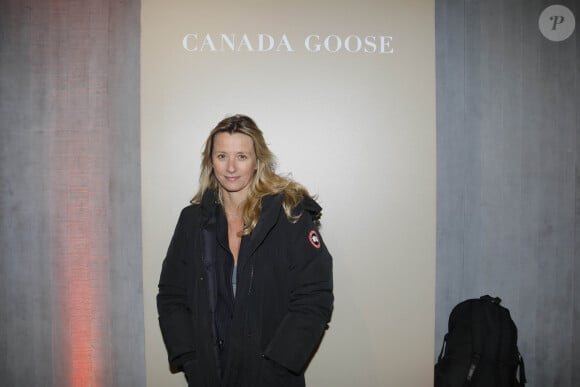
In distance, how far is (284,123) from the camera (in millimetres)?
2234

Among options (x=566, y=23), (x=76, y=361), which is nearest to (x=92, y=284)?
(x=76, y=361)

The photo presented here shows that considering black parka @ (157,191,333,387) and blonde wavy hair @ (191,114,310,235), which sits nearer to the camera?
black parka @ (157,191,333,387)

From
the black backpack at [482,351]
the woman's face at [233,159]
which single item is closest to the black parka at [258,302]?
the woman's face at [233,159]

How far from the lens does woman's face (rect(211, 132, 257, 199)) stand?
196 cm

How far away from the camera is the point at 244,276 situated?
1.82 m

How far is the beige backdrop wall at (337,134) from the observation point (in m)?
2.18


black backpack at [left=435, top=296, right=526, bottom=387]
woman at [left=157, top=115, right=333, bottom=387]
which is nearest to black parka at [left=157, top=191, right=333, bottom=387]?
woman at [left=157, top=115, right=333, bottom=387]

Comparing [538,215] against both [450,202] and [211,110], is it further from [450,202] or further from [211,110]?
[211,110]

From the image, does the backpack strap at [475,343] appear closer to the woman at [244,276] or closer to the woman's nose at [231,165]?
the woman at [244,276]

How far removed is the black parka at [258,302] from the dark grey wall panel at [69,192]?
1.89 feet

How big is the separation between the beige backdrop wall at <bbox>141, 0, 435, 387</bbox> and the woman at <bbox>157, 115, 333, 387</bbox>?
21 centimetres

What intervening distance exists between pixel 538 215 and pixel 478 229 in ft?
1.23

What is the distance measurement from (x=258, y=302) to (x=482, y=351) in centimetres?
134

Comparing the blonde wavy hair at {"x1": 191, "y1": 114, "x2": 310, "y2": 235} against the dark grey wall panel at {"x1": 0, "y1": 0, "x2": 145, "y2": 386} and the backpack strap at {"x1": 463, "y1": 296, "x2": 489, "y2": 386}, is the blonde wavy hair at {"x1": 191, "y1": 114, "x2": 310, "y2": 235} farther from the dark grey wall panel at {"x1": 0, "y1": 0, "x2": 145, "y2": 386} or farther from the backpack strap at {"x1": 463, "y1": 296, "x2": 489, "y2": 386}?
the backpack strap at {"x1": 463, "y1": 296, "x2": 489, "y2": 386}
